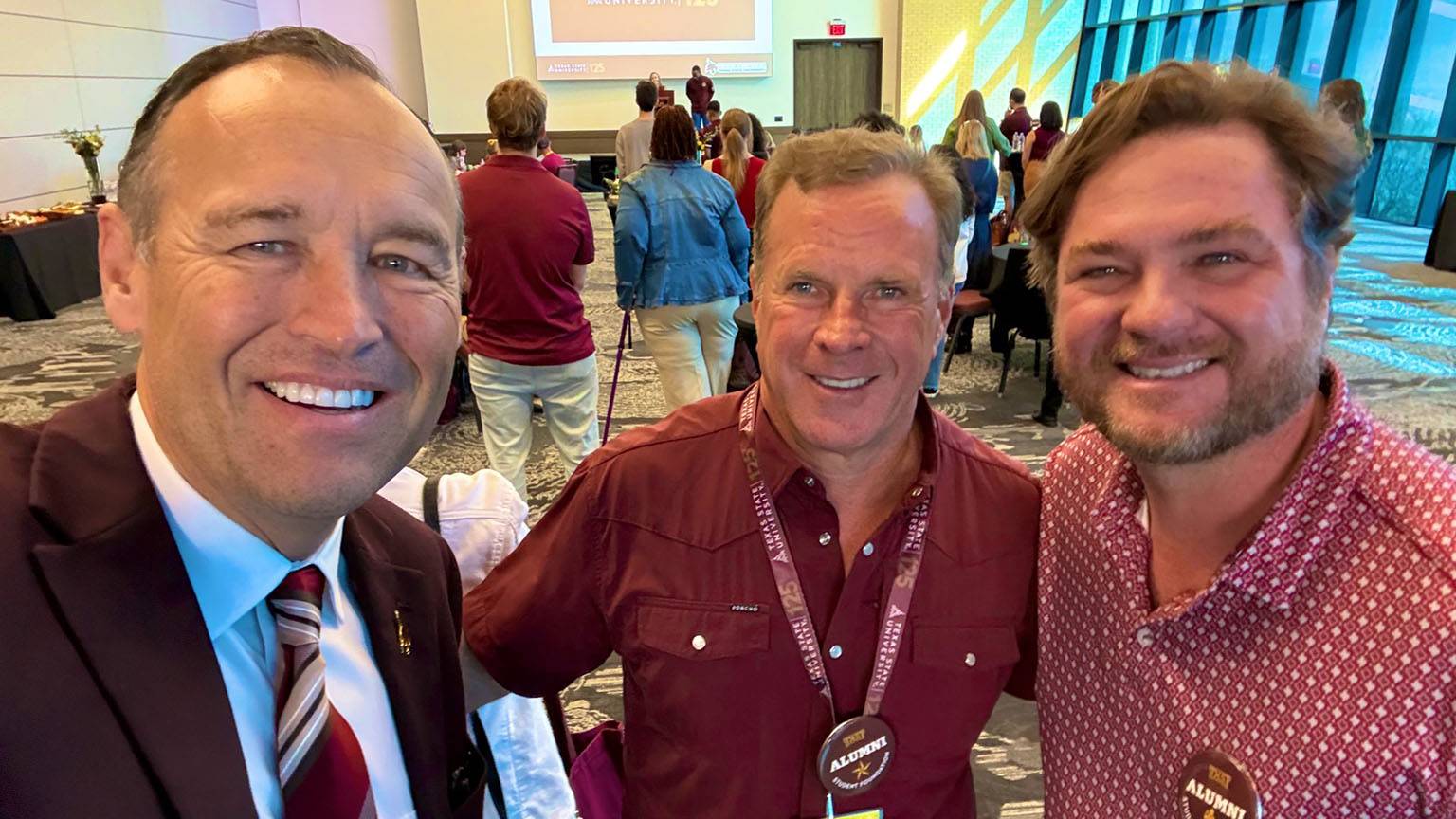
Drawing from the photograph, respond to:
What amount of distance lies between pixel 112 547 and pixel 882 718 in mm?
1058

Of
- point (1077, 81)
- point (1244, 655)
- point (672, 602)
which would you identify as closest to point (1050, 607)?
point (1244, 655)

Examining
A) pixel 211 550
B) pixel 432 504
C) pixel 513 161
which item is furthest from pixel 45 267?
pixel 211 550

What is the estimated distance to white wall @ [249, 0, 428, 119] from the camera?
17125 millimetres

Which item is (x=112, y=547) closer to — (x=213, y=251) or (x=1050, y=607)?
(x=213, y=251)

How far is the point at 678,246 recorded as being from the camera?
14.3 ft

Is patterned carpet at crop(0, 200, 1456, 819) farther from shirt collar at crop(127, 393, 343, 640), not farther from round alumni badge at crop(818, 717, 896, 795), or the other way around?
shirt collar at crop(127, 393, 343, 640)

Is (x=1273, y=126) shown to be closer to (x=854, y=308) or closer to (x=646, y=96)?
(x=854, y=308)

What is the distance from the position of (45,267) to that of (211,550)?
9.81m

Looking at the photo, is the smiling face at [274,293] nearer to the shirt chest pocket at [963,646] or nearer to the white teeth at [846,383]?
the white teeth at [846,383]

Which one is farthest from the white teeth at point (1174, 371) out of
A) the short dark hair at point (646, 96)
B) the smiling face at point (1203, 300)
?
the short dark hair at point (646, 96)

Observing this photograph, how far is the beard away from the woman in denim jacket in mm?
3093

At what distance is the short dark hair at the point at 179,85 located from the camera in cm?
97

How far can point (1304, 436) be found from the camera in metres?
1.25

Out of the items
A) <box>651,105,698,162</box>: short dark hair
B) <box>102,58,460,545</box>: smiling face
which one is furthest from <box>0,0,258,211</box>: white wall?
<box>102,58,460,545</box>: smiling face
